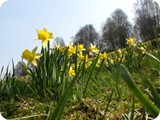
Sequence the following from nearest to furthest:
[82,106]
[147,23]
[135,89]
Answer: [135,89], [82,106], [147,23]

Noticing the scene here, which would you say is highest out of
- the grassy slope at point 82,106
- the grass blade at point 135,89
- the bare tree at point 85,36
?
the bare tree at point 85,36

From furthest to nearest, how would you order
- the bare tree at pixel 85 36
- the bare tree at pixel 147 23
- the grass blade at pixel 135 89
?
the bare tree at pixel 147 23 → the bare tree at pixel 85 36 → the grass blade at pixel 135 89

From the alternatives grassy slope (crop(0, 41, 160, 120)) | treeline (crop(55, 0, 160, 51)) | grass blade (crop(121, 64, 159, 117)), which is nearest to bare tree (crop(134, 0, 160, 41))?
treeline (crop(55, 0, 160, 51))

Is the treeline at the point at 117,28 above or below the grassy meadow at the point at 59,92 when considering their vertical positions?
above

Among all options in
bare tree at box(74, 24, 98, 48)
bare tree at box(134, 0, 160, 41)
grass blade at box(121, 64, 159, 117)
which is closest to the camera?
grass blade at box(121, 64, 159, 117)

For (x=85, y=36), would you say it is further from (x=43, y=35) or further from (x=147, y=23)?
(x=147, y=23)

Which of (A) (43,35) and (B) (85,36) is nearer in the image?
(A) (43,35)

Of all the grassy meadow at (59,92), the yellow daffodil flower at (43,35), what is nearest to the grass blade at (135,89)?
the grassy meadow at (59,92)

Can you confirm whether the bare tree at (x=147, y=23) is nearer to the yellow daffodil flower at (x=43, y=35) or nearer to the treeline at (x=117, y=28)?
the treeline at (x=117, y=28)

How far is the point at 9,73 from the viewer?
1.78m

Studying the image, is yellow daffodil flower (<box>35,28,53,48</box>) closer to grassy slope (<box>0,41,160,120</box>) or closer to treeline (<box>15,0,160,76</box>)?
treeline (<box>15,0,160,76</box>)

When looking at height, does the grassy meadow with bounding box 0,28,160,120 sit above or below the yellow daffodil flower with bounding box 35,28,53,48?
below

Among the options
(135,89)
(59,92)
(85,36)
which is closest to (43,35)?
(85,36)

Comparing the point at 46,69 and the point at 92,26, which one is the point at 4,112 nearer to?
the point at 46,69
